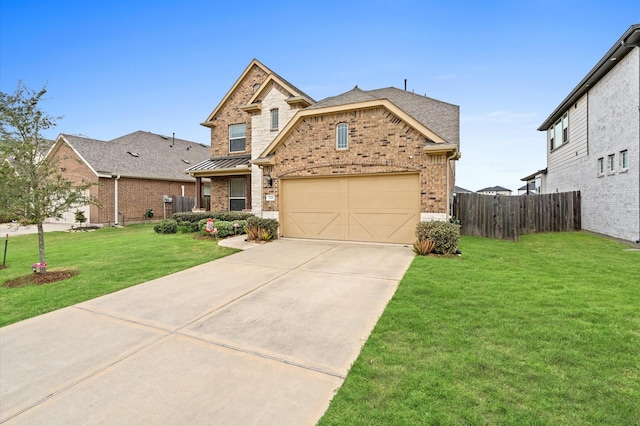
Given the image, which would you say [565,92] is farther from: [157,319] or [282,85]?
[157,319]

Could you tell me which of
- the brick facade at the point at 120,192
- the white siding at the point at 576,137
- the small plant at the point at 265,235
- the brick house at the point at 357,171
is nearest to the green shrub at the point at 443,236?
the brick house at the point at 357,171

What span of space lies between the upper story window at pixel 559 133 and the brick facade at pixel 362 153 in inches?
517

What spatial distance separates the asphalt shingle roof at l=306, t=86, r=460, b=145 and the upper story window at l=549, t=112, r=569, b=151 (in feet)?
23.3

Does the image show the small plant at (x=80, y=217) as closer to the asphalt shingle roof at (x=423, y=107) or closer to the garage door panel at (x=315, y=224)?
the garage door panel at (x=315, y=224)

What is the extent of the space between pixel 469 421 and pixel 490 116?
24.1 m

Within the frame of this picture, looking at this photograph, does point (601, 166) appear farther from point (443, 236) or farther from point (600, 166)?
point (443, 236)

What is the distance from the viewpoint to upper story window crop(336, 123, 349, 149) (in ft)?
37.7

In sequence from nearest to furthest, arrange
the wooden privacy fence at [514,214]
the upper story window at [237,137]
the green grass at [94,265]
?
1. the green grass at [94,265]
2. the wooden privacy fence at [514,214]
3. the upper story window at [237,137]

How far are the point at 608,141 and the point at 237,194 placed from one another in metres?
17.4

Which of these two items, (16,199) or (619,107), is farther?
(619,107)

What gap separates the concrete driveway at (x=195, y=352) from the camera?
109 inches

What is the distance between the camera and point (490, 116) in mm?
22047

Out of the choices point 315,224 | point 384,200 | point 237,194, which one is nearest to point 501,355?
point 384,200

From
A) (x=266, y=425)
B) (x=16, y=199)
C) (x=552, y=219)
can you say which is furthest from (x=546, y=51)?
(x=16, y=199)
